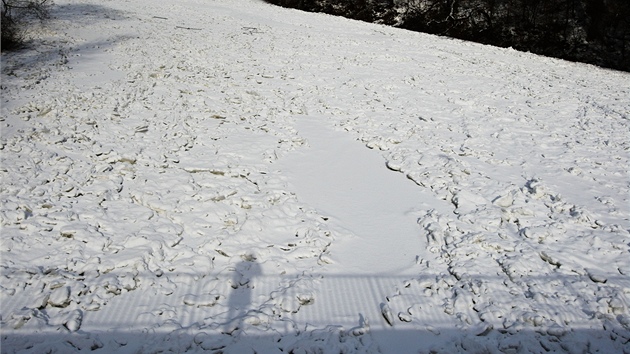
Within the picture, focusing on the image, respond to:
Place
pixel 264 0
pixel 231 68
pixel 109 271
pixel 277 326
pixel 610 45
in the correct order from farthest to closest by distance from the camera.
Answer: pixel 264 0, pixel 610 45, pixel 231 68, pixel 109 271, pixel 277 326

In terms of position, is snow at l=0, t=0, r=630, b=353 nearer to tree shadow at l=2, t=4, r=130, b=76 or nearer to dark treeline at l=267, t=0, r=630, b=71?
tree shadow at l=2, t=4, r=130, b=76

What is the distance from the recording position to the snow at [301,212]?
326cm

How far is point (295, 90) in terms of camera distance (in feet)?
28.9

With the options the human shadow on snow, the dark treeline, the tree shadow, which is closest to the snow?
the human shadow on snow

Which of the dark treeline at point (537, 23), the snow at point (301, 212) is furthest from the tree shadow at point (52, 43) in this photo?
the dark treeline at point (537, 23)

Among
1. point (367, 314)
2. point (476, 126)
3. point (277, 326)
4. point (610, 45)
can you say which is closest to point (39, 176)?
point (277, 326)

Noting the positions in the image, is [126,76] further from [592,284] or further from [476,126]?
[592,284]

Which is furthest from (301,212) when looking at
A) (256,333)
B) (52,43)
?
(52,43)

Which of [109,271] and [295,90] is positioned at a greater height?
[295,90]

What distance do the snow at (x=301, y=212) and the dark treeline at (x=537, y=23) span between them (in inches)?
302

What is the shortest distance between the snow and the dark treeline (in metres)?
7.67

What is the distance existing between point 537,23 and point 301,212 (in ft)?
56.9

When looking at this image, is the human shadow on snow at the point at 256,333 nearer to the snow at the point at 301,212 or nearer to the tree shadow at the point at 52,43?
the snow at the point at 301,212

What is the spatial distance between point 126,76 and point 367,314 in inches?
310
